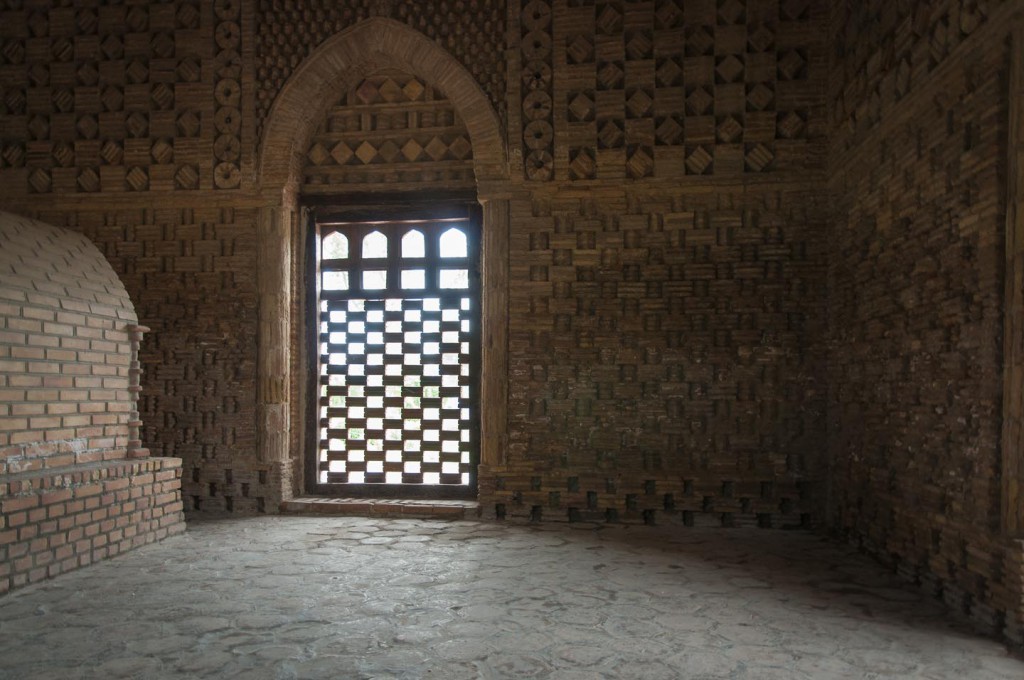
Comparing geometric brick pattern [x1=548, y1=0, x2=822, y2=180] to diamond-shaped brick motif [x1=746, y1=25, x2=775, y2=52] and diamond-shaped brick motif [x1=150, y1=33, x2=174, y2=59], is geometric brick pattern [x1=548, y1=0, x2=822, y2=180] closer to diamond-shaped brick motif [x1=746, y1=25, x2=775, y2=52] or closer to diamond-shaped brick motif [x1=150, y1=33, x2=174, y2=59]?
diamond-shaped brick motif [x1=746, y1=25, x2=775, y2=52]

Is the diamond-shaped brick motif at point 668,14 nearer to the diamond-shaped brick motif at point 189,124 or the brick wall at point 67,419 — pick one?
the diamond-shaped brick motif at point 189,124

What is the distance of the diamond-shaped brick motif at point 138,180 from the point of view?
7.62 meters

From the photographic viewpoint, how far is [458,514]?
7137 mm

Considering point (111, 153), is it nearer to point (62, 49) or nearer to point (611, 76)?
point (62, 49)

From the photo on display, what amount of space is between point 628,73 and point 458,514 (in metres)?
4.52

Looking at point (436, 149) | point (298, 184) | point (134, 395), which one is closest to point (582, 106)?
point (436, 149)

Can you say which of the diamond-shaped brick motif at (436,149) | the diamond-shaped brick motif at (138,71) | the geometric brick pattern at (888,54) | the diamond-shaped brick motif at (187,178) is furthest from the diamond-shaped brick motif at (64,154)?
the geometric brick pattern at (888,54)

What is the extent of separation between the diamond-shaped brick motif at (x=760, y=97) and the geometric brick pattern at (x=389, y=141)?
2.77m

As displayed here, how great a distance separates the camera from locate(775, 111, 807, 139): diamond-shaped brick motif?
6.81 m

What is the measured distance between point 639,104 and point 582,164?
2.53 feet

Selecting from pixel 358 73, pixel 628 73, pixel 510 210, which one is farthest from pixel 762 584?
pixel 358 73

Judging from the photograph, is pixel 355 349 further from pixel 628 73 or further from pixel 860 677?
pixel 860 677

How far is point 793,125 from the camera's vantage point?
22.4ft

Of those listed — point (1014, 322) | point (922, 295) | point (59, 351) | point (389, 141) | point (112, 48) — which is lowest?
point (59, 351)
